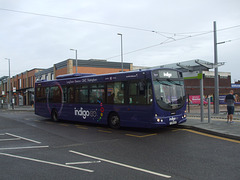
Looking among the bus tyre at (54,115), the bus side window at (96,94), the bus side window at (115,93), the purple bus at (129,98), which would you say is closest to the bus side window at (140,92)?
the purple bus at (129,98)

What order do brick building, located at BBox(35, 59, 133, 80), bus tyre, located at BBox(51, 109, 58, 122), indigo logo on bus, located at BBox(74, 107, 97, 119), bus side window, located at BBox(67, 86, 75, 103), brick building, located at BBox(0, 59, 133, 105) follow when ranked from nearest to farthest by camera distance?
indigo logo on bus, located at BBox(74, 107, 97, 119), bus side window, located at BBox(67, 86, 75, 103), bus tyre, located at BBox(51, 109, 58, 122), brick building, located at BBox(35, 59, 133, 80), brick building, located at BBox(0, 59, 133, 105)

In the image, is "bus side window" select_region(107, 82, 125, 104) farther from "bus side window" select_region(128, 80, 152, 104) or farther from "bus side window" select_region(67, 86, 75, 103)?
"bus side window" select_region(67, 86, 75, 103)

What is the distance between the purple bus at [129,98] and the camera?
10.2 m

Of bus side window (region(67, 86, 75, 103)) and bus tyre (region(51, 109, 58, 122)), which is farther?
bus tyre (region(51, 109, 58, 122))

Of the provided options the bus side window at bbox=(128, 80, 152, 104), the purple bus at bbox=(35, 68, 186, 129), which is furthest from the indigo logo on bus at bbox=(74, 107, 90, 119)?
the bus side window at bbox=(128, 80, 152, 104)

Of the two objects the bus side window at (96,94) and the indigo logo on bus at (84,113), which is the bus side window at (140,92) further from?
the indigo logo on bus at (84,113)

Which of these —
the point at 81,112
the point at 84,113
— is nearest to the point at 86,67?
the point at 81,112

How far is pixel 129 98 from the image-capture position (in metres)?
11.1

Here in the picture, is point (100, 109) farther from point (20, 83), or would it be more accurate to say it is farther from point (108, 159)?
point (20, 83)

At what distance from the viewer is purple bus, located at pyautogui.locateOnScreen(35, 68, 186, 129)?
33.4 feet

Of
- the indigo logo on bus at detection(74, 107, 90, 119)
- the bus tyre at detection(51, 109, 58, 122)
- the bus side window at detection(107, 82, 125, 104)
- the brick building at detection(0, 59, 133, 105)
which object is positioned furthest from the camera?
the brick building at detection(0, 59, 133, 105)

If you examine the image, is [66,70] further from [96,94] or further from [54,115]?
[96,94]

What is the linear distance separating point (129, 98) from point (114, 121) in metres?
1.63

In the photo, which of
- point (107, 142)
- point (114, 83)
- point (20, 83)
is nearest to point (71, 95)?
point (114, 83)
